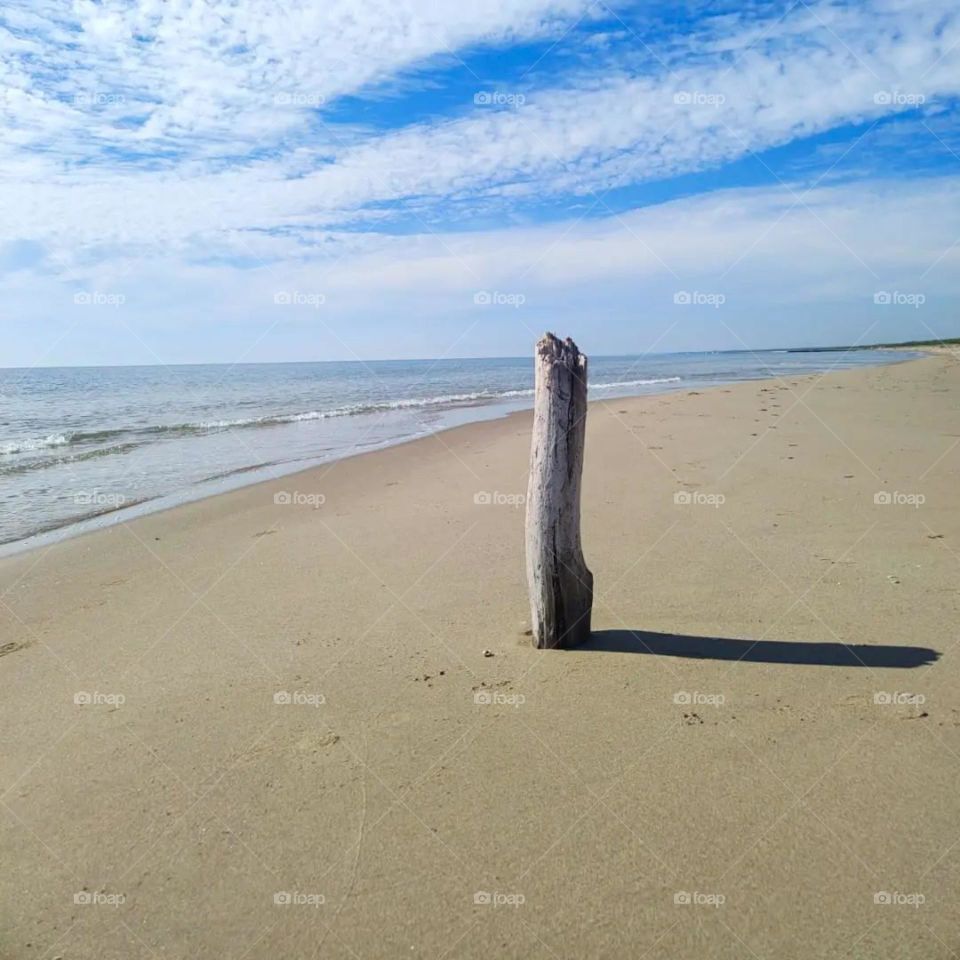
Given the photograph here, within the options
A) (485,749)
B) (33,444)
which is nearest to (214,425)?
(33,444)

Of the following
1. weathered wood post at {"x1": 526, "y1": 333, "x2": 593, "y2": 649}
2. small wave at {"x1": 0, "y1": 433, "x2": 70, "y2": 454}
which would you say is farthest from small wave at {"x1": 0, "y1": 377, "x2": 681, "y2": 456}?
weathered wood post at {"x1": 526, "y1": 333, "x2": 593, "y2": 649}

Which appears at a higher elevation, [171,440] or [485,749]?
[171,440]

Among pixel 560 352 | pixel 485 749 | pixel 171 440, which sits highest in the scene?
pixel 560 352

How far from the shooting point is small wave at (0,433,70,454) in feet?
59.8

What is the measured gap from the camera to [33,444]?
19.1 metres

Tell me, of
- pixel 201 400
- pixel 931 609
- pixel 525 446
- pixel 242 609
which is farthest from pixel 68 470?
pixel 201 400

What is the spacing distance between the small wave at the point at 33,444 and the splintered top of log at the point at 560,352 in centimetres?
1728

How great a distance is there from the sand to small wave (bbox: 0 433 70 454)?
1182cm

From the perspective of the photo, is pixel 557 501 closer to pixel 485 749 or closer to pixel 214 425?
pixel 485 749

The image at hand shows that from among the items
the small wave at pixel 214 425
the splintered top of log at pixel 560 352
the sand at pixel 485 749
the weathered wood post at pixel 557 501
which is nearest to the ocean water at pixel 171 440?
the small wave at pixel 214 425

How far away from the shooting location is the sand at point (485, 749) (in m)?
3.03

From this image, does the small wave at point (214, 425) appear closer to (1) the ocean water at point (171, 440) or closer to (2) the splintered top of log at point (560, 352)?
(1) the ocean water at point (171, 440)

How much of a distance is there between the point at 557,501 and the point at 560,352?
1039 mm

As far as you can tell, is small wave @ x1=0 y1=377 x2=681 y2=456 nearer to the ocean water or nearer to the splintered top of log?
the ocean water
